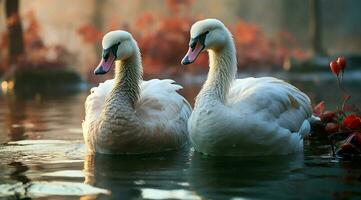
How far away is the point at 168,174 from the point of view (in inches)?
259

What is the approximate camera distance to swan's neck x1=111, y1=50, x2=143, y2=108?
8.34 meters

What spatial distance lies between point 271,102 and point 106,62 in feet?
5.67

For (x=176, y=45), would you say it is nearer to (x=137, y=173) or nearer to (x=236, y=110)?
(x=236, y=110)

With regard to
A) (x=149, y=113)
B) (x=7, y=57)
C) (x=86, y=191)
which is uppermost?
(x=7, y=57)

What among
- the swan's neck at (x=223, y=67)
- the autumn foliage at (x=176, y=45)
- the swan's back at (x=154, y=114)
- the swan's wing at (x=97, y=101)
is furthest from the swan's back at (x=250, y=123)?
the autumn foliage at (x=176, y=45)

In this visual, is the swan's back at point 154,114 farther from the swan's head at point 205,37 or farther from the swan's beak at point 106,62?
the swan's head at point 205,37

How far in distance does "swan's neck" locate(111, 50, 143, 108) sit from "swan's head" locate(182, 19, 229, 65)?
0.85 meters

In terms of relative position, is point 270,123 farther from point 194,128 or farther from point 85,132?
point 85,132

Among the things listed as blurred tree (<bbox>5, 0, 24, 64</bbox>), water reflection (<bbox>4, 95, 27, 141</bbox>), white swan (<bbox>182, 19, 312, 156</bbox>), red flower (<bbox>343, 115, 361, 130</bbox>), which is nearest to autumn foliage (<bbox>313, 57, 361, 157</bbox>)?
red flower (<bbox>343, 115, 361, 130</bbox>)

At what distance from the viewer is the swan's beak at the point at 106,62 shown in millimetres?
7909

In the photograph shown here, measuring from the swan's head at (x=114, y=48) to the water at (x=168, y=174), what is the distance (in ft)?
3.05

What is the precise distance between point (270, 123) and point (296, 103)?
695mm

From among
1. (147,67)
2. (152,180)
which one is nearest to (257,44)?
(147,67)

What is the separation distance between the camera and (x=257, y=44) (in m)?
34.8
